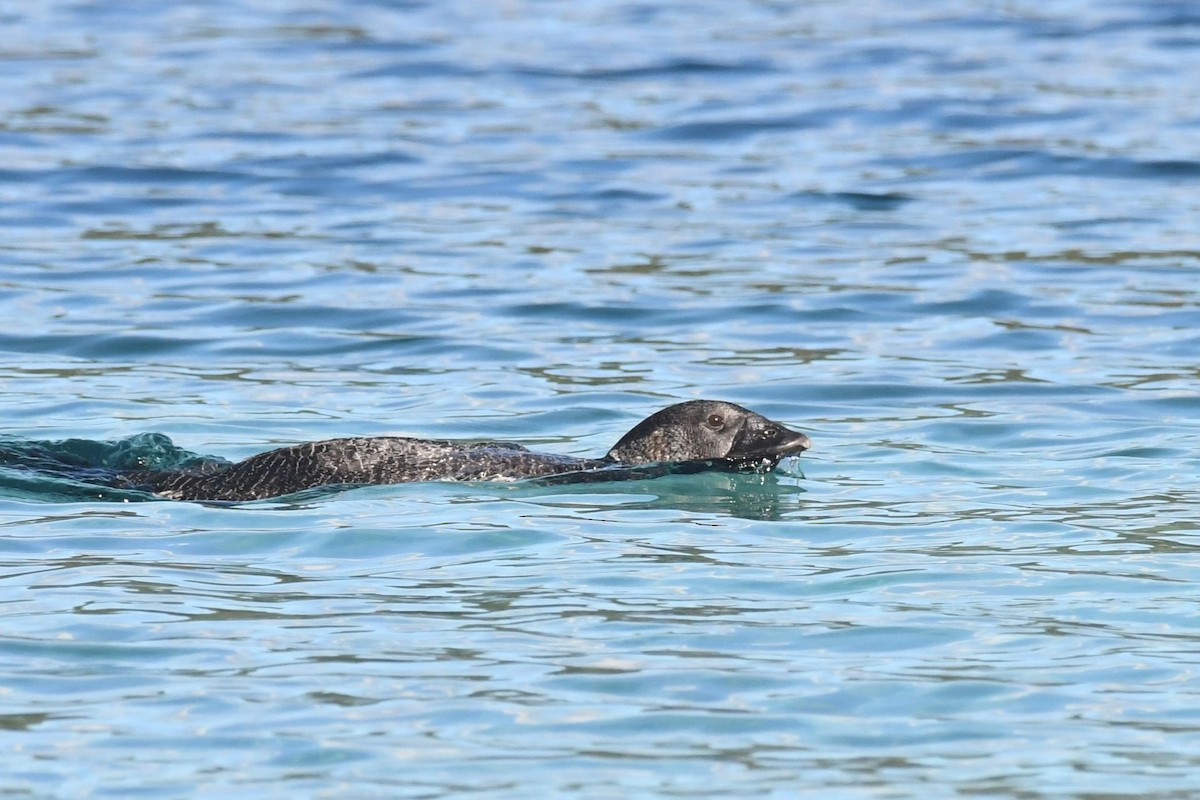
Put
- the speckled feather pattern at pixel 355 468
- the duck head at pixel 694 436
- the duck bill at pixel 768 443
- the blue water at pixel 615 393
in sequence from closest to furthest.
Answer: the blue water at pixel 615 393
the speckled feather pattern at pixel 355 468
the duck bill at pixel 768 443
the duck head at pixel 694 436

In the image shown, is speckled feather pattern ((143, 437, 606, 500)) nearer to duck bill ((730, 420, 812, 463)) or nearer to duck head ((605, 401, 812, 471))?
duck head ((605, 401, 812, 471))

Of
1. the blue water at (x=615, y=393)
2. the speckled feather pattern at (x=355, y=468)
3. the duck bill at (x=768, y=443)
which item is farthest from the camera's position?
the duck bill at (x=768, y=443)

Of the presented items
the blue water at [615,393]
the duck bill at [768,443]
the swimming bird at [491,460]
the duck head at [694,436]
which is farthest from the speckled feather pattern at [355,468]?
the duck bill at [768,443]

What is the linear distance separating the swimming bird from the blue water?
167mm

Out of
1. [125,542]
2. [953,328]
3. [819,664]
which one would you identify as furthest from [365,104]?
[819,664]

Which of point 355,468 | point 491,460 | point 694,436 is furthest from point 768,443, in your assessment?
point 355,468

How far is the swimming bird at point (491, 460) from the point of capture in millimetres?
10359

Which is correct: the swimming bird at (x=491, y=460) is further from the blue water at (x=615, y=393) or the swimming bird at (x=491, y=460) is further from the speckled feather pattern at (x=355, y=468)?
the blue water at (x=615, y=393)

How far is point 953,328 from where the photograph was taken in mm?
15211

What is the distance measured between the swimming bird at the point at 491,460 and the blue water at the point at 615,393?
17 centimetres

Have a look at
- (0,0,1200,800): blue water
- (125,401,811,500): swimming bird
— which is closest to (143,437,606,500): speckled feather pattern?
(125,401,811,500): swimming bird

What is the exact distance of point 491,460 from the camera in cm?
1070

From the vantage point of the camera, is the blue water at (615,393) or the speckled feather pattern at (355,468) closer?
the blue water at (615,393)

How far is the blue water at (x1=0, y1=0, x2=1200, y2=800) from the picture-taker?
6957 millimetres
